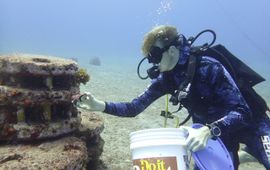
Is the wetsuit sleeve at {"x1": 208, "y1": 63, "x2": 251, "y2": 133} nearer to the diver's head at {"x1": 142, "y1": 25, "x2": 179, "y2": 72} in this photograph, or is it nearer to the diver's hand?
the diver's hand

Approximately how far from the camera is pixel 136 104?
195 inches

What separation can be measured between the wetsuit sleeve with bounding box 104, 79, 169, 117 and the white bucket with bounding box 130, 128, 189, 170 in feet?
5.48

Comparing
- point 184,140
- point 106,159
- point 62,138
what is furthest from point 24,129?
point 106,159

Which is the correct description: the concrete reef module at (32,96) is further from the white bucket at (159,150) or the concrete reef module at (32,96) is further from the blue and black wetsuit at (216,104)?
the white bucket at (159,150)

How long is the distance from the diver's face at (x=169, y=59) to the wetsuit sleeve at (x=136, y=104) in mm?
463

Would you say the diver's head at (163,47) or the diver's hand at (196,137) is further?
the diver's head at (163,47)

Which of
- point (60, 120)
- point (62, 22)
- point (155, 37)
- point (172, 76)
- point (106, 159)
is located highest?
point (62, 22)

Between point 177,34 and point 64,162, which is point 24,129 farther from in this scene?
point 177,34

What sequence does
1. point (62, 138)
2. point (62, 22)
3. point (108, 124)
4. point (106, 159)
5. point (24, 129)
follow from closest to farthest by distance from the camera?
point (24, 129) < point (62, 138) < point (106, 159) < point (108, 124) < point (62, 22)

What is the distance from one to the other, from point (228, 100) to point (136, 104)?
55.2 inches

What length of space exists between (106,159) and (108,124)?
2222mm

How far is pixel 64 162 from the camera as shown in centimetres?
348

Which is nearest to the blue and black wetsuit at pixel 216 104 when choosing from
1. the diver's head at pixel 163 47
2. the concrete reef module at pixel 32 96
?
the diver's head at pixel 163 47

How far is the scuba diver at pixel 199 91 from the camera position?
406 cm
